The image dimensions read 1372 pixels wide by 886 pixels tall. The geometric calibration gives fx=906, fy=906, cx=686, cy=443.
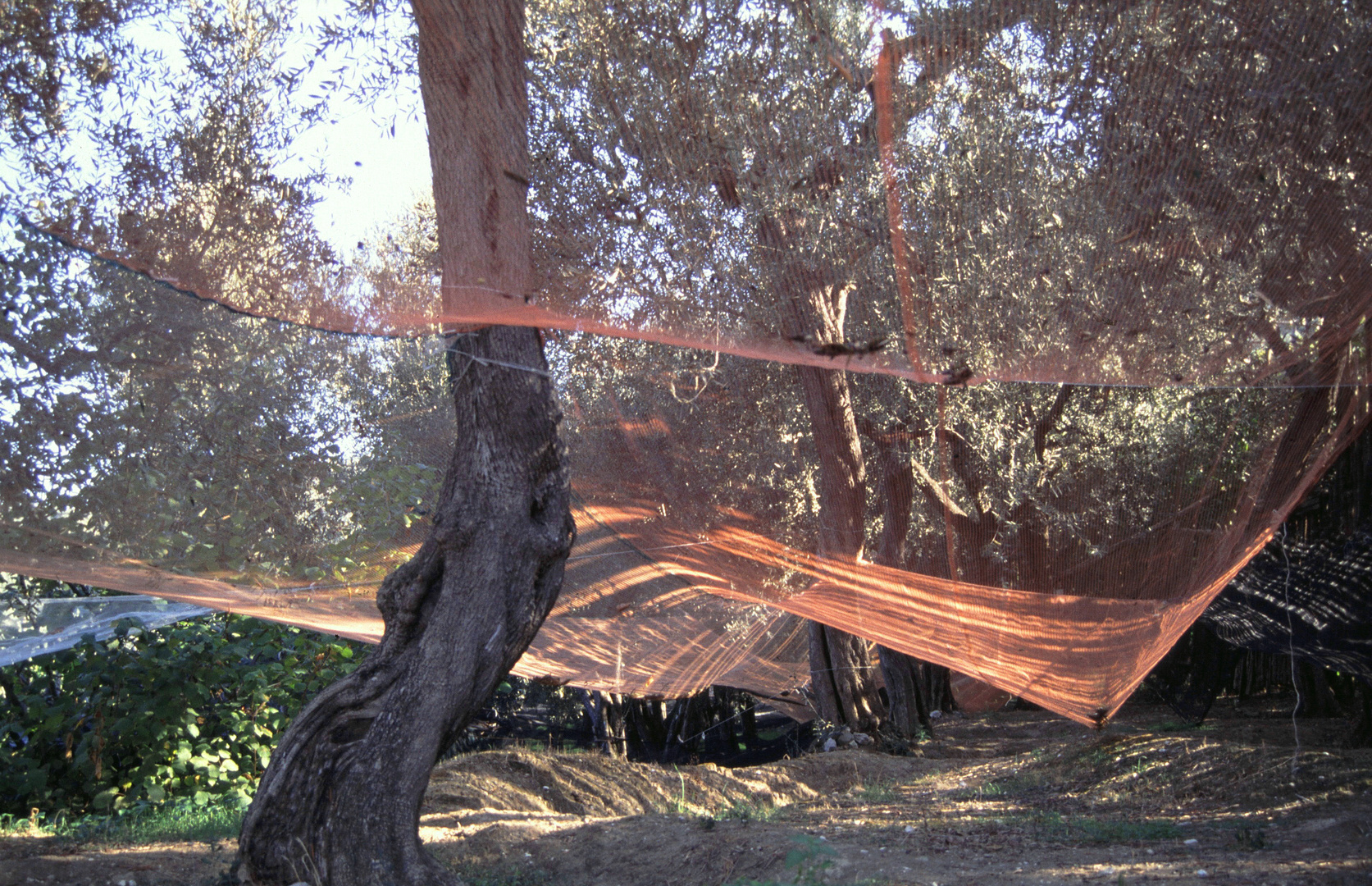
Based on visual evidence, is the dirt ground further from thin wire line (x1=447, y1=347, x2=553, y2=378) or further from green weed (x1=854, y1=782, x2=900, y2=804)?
thin wire line (x1=447, y1=347, x2=553, y2=378)

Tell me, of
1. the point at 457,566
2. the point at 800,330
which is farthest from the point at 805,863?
the point at 800,330

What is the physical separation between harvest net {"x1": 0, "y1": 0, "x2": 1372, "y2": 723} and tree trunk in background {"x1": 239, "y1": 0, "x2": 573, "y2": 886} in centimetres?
20

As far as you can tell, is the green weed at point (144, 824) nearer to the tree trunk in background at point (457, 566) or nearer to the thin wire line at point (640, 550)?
the tree trunk in background at point (457, 566)

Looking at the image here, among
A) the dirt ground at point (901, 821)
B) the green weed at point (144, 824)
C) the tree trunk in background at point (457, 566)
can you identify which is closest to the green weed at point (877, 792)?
the dirt ground at point (901, 821)

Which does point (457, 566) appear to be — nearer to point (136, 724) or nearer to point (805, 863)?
point (805, 863)

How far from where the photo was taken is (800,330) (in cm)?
322

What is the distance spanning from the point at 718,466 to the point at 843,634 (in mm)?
3356

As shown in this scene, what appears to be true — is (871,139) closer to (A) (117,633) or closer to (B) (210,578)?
(B) (210,578)

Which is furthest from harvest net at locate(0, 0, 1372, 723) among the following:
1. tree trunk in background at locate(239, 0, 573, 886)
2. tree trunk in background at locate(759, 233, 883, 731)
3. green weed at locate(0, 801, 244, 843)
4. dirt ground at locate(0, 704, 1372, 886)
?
green weed at locate(0, 801, 244, 843)

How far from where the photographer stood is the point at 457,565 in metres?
3.27

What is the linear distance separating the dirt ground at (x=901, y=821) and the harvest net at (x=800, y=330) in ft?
2.43

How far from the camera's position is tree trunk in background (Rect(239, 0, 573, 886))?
2.99 meters

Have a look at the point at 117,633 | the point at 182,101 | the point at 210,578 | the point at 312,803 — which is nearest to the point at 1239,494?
the point at 312,803

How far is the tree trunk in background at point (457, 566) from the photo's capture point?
2986 mm
